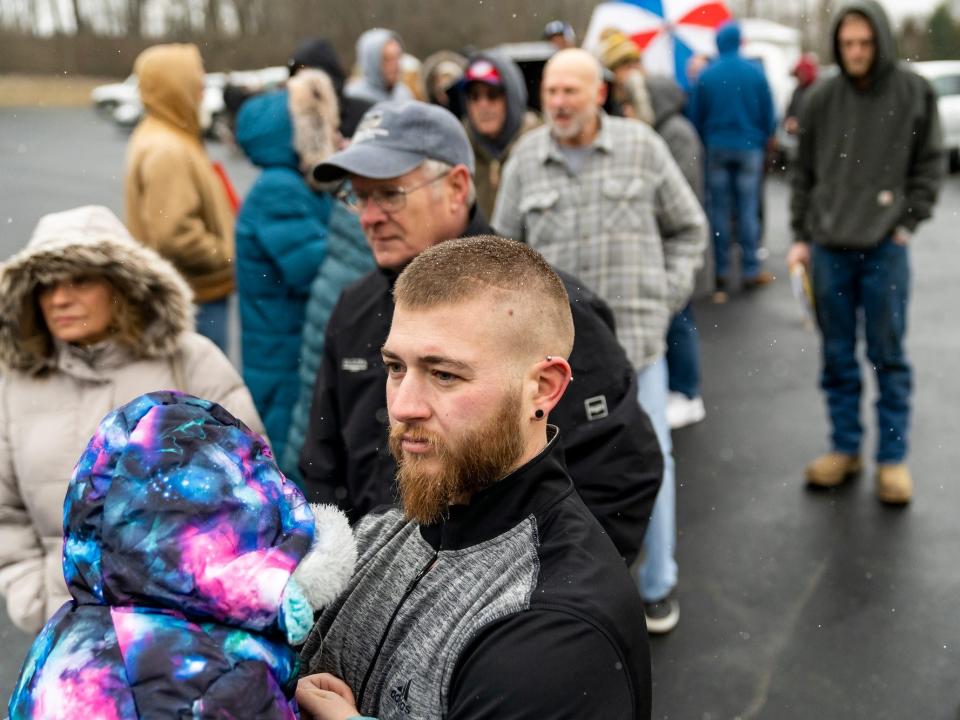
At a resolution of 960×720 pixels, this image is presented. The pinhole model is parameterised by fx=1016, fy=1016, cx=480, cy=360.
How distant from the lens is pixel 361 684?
1.61 metres

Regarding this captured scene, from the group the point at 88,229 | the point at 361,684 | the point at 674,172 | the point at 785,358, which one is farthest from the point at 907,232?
the point at 361,684

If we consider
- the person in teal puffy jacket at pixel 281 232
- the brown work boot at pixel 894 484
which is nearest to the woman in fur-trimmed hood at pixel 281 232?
the person in teal puffy jacket at pixel 281 232

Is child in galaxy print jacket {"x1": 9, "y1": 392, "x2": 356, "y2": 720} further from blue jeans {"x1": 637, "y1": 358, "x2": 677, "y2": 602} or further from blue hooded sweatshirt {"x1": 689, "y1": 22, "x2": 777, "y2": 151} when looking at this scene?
blue hooded sweatshirt {"x1": 689, "y1": 22, "x2": 777, "y2": 151}

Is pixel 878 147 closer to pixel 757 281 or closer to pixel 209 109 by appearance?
pixel 757 281

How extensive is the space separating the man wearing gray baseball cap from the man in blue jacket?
6291 millimetres

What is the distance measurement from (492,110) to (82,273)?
3.10 meters

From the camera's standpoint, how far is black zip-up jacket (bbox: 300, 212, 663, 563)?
2.43 meters

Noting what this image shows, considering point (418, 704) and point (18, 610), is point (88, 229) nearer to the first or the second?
point (18, 610)

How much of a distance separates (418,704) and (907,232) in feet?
13.2

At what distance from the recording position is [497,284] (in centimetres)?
175

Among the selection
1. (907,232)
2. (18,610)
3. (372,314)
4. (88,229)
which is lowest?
(18,610)

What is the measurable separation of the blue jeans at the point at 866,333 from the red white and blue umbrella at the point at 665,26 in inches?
176

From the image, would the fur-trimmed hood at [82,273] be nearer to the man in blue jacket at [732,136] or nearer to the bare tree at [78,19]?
the man in blue jacket at [732,136]

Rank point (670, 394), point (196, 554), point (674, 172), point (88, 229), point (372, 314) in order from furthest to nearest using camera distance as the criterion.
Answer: point (670, 394)
point (674, 172)
point (88, 229)
point (372, 314)
point (196, 554)
